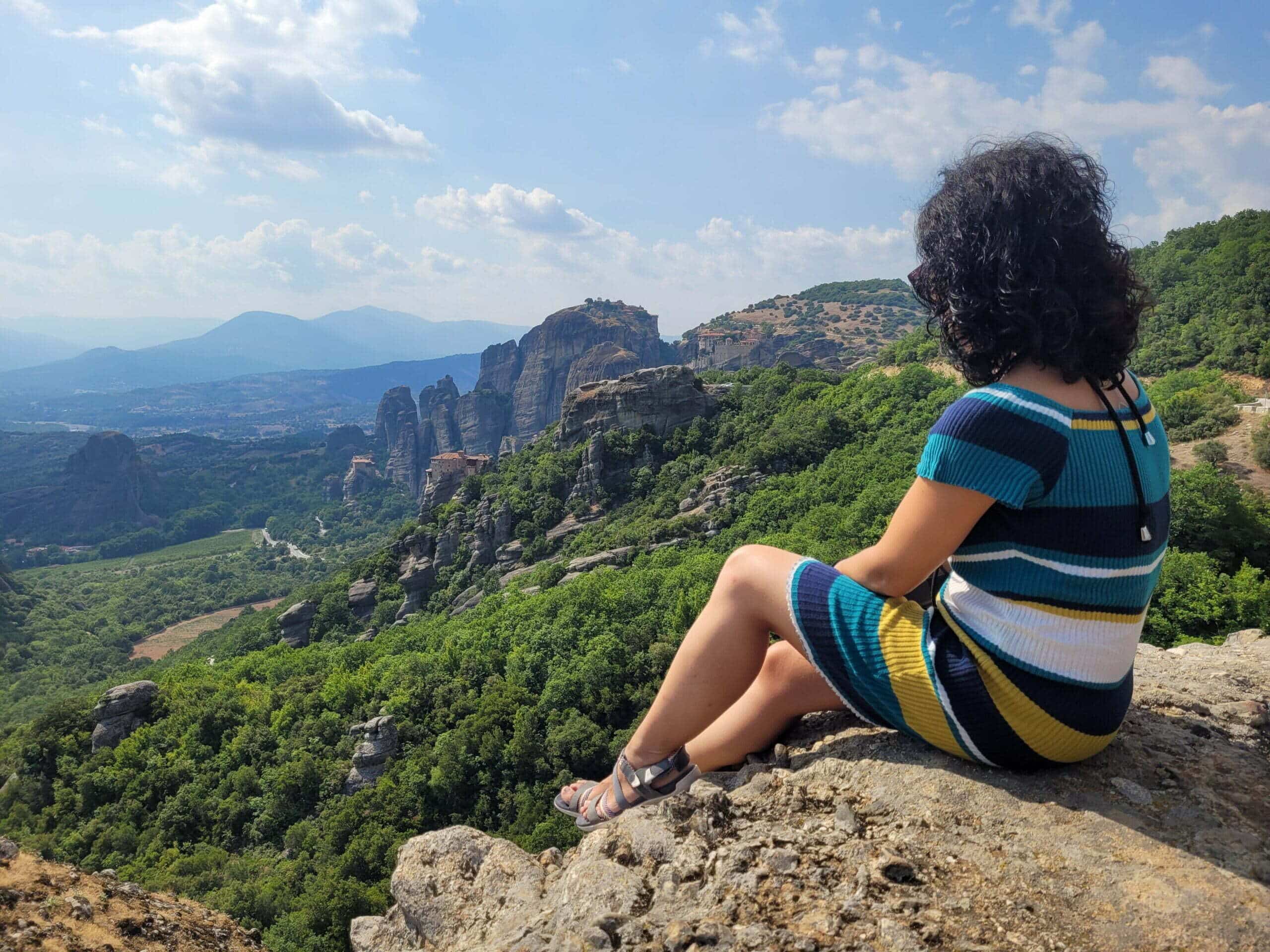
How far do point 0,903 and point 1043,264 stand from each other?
23.7ft

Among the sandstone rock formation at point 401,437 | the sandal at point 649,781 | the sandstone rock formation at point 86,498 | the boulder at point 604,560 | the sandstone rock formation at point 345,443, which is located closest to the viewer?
the sandal at point 649,781

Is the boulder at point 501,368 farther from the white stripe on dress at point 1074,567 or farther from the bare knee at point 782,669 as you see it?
the white stripe on dress at point 1074,567

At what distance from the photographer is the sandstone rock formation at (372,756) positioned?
66.1 feet

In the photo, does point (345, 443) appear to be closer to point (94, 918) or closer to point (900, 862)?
point (94, 918)

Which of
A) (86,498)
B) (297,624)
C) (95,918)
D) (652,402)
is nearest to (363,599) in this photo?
(297,624)

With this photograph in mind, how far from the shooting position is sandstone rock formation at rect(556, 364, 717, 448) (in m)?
41.9

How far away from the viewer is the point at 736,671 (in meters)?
2.80

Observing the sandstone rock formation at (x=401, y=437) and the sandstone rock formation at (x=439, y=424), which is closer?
the sandstone rock formation at (x=439, y=424)

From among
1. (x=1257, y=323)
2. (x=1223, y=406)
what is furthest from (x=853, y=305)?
(x=1223, y=406)

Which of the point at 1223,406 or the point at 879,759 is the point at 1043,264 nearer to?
the point at 879,759

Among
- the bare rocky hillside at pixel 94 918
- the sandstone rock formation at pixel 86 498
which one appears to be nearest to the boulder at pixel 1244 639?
the bare rocky hillside at pixel 94 918

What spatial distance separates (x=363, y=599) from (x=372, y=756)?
79.9ft

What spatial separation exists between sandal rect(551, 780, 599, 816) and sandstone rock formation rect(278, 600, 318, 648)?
42963mm

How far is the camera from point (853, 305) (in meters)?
108
